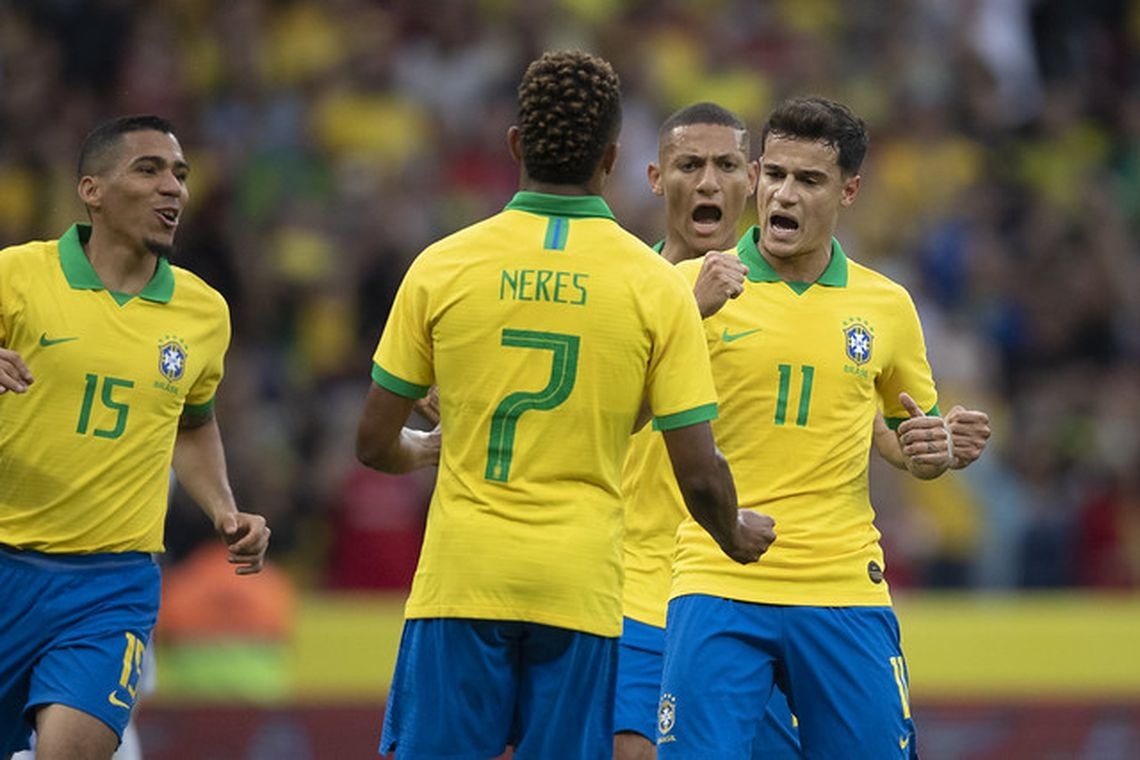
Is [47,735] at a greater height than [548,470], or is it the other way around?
[548,470]

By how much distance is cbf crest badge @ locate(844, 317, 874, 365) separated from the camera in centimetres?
770

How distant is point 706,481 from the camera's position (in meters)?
6.59

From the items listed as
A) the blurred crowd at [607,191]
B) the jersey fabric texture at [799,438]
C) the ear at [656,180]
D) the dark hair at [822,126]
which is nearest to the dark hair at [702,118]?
the ear at [656,180]

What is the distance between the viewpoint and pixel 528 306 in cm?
644

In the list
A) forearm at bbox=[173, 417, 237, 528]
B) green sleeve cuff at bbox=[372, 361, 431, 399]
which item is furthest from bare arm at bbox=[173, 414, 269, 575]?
green sleeve cuff at bbox=[372, 361, 431, 399]

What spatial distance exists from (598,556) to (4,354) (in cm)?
213

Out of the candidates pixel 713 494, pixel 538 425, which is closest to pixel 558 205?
pixel 538 425

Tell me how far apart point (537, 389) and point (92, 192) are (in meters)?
2.43

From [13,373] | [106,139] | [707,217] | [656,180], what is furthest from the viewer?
[656,180]

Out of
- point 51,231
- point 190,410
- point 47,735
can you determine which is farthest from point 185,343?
point 51,231

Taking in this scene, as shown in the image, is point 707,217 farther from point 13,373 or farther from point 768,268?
point 13,373

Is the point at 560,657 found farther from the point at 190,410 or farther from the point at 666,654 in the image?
the point at 190,410

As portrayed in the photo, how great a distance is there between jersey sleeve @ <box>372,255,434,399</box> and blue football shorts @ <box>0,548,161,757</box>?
1.74 metres

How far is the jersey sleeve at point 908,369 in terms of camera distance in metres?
7.82
